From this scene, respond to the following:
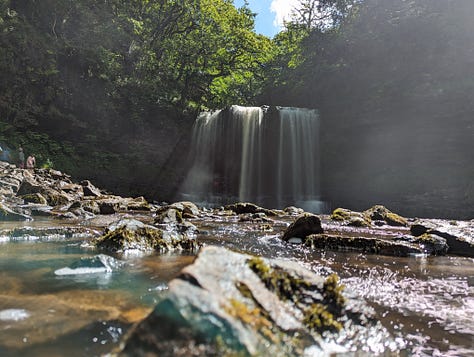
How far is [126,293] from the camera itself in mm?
3143

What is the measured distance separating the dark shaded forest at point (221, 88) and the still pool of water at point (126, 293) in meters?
18.2

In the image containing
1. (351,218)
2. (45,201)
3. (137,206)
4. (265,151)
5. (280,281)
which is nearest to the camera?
(280,281)

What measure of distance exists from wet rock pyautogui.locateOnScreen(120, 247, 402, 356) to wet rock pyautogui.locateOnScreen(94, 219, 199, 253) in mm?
3334

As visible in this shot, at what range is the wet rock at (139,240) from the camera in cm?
545

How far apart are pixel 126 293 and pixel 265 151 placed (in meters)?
23.9

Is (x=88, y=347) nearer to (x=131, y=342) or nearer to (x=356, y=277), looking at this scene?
(x=131, y=342)

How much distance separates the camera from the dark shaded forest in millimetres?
22734

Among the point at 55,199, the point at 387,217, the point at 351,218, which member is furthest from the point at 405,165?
the point at 55,199

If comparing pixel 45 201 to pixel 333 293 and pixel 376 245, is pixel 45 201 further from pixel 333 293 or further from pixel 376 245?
pixel 333 293

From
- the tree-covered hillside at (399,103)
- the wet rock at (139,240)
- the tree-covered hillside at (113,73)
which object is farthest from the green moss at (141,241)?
the tree-covered hillside at (113,73)

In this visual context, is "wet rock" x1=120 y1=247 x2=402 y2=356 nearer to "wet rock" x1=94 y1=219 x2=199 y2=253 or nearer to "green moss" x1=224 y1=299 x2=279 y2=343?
"green moss" x1=224 y1=299 x2=279 y2=343

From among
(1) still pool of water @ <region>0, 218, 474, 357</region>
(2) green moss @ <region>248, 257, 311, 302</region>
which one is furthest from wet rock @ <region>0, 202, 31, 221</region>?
(2) green moss @ <region>248, 257, 311, 302</region>

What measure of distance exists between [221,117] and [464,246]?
21800mm

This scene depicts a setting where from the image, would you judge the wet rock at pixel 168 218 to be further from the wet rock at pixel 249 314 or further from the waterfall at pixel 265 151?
the waterfall at pixel 265 151
